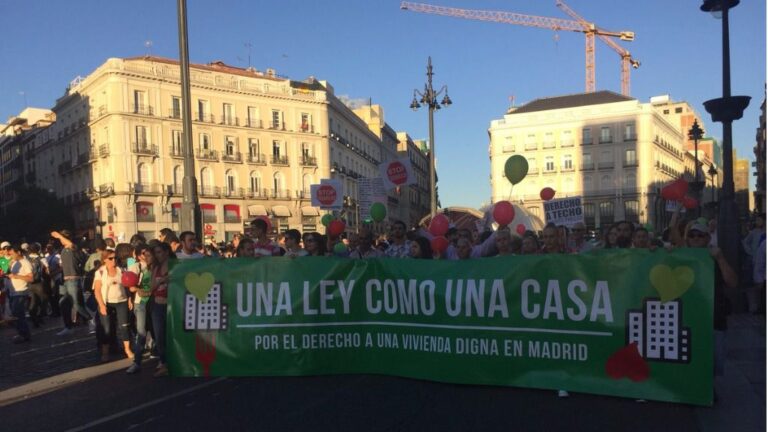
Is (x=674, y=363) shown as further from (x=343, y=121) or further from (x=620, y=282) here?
(x=343, y=121)

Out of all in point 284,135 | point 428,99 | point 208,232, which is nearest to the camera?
point 428,99

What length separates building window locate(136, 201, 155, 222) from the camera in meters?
49.6

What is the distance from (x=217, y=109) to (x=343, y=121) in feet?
52.2

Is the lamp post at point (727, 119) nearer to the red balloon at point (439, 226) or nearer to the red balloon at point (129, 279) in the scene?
the red balloon at point (439, 226)

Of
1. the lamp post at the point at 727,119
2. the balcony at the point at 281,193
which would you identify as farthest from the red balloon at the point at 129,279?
the balcony at the point at 281,193

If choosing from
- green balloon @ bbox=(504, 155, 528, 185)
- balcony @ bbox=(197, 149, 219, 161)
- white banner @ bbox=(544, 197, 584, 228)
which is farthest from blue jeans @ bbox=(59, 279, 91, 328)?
balcony @ bbox=(197, 149, 219, 161)

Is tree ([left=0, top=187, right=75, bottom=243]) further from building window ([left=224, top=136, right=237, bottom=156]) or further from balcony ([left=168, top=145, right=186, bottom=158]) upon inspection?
building window ([left=224, top=136, right=237, bottom=156])

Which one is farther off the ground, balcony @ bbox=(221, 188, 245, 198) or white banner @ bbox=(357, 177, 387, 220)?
balcony @ bbox=(221, 188, 245, 198)

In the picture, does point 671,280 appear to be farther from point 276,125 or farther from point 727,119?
point 276,125

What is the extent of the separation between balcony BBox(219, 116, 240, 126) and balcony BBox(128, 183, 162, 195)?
8066mm

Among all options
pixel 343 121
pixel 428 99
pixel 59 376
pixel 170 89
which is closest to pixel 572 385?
pixel 59 376

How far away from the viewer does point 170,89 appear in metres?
51.4

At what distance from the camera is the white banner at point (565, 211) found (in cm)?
1144

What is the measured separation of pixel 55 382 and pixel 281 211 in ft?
163
